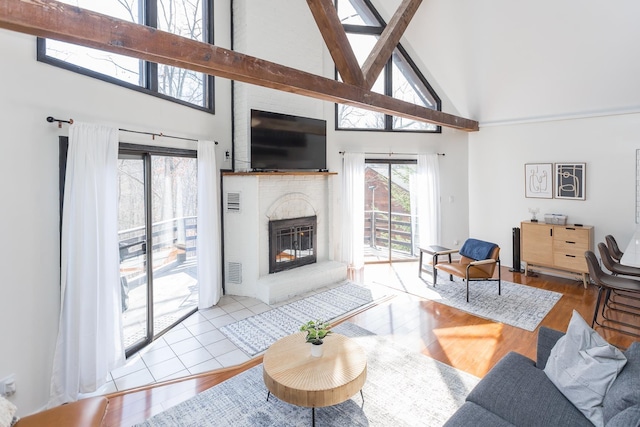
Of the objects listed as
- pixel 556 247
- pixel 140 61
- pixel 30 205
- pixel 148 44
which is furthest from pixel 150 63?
pixel 556 247

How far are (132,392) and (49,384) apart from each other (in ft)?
2.08

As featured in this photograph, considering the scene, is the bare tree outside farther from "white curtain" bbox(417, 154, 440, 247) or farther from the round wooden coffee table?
"white curtain" bbox(417, 154, 440, 247)

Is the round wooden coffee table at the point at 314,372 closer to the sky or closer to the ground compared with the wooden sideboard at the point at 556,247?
closer to the ground

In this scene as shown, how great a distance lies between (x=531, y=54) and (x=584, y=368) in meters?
5.05

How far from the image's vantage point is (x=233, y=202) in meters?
5.20

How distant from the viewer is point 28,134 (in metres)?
2.47

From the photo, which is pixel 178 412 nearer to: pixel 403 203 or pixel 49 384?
pixel 49 384

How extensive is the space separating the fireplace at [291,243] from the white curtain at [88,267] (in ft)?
8.39

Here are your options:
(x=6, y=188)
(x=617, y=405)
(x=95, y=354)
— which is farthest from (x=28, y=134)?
(x=617, y=405)

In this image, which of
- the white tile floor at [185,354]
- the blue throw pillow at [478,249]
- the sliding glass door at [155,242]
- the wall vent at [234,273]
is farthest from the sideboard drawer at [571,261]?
the sliding glass door at [155,242]

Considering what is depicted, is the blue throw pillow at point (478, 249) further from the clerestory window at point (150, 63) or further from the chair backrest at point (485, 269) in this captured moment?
the clerestory window at point (150, 63)

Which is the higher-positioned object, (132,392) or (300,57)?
(300,57)

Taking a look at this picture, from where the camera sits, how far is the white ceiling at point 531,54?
14.8 ft

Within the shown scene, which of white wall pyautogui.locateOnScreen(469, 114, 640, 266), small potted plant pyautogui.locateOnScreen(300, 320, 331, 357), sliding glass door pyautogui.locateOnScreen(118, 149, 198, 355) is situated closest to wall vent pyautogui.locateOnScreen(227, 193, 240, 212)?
sliding glass door pyautogui.locateOnScreen(118, 149, 198, 355)
